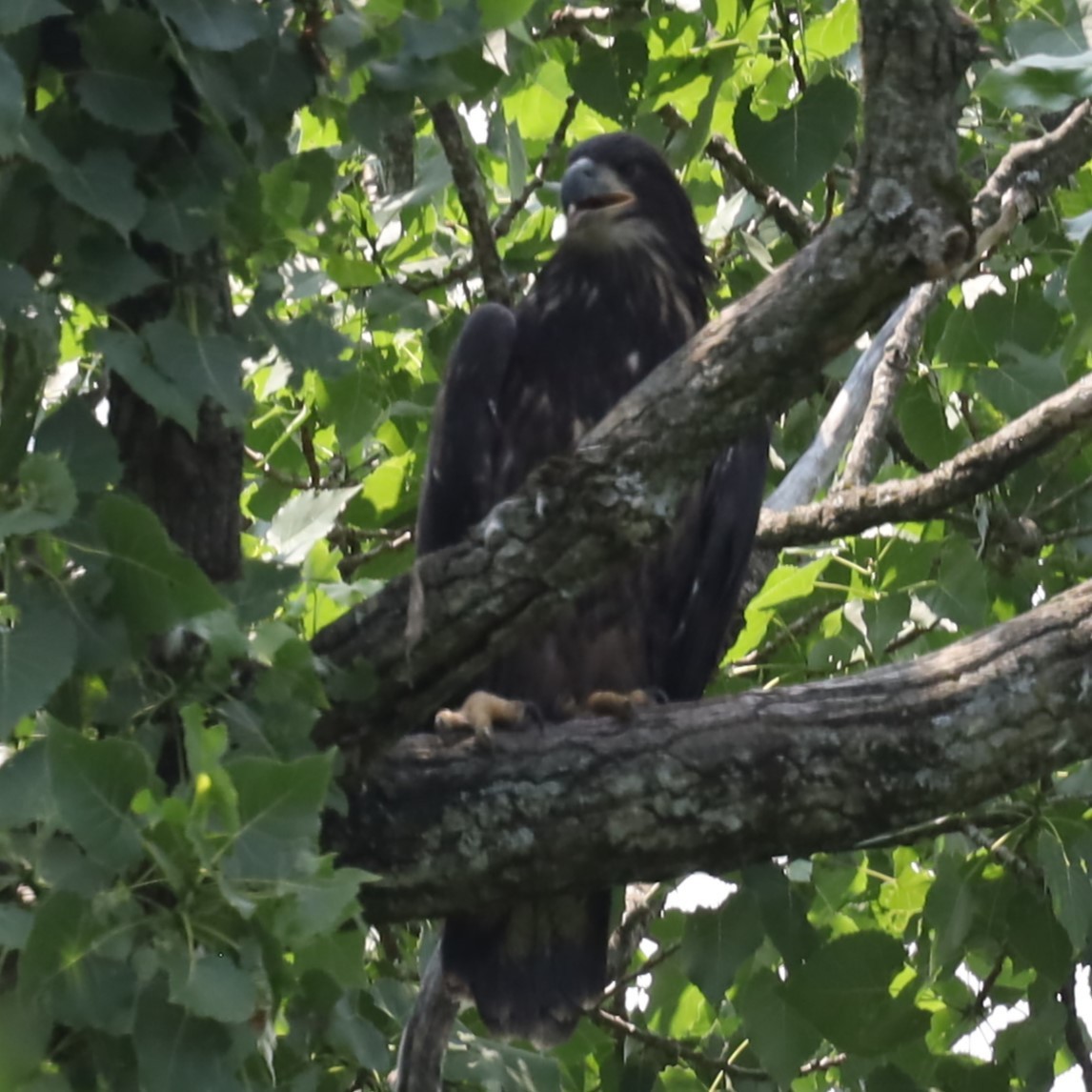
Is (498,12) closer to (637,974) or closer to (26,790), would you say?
(26,790)

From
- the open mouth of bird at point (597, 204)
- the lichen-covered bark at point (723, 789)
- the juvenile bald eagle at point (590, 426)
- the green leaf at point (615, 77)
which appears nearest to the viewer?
the lichen-covered bark at point (723, 789)

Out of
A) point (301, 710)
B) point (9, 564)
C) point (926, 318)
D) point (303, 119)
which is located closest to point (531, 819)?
point (301, 710)

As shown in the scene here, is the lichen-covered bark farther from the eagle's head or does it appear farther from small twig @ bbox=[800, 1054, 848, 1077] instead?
the eagle's head

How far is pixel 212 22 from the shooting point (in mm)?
1834

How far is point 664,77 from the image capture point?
284 cm

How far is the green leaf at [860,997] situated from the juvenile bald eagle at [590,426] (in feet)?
1.78

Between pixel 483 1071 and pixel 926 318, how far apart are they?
6.19ft

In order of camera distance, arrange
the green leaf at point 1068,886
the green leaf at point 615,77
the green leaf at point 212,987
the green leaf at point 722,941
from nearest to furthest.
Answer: the green leaf at point 212,987 < the green leaf at point 1068,886 < the green leaf at point 722,941 < the green leaf at point 615,77

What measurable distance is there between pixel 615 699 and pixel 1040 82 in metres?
1.62

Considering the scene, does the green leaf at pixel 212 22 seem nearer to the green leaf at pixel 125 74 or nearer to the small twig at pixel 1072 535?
the green leaf at pixel 125 74

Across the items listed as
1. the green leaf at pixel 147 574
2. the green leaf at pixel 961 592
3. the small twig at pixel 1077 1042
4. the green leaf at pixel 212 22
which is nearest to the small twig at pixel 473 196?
the green leaf at pixel 212 22

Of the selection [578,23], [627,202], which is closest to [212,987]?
[578,23]

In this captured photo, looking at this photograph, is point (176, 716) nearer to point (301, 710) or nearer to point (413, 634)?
point (301, 710)

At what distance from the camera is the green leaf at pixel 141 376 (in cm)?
180
